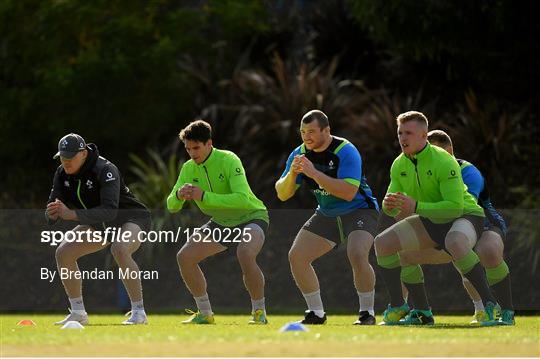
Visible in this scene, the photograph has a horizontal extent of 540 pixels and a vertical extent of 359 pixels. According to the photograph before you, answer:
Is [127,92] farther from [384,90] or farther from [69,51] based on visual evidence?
[384,90]

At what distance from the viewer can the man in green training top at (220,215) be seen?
1248 centimetres

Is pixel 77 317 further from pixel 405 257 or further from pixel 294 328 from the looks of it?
pixel 405 257

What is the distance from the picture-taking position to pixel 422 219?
12328 millimetres

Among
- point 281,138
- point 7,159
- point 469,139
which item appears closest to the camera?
point 469,139

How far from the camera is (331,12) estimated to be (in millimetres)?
23828

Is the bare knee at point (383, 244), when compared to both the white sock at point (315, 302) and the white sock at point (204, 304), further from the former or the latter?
the white sock at point (204, 304)

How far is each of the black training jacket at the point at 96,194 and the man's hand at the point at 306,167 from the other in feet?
6.28

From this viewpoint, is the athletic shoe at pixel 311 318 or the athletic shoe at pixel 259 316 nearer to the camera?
the athletic shoe at pixel 311 318

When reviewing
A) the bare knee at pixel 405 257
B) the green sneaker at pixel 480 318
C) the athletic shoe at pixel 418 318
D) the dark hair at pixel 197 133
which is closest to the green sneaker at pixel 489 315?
the green sneaker at pixel 480 318

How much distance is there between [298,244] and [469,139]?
805 cm

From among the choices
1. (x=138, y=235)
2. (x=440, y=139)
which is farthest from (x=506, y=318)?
(x=138, y=235)

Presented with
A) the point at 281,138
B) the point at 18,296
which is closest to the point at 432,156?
the point at 18,296

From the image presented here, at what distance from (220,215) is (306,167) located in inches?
48.3

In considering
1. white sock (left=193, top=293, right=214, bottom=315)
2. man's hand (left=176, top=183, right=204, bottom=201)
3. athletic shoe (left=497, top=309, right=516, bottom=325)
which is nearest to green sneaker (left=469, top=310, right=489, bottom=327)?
athletic shoe (left=497, top=309, right=516, bottom=325)
